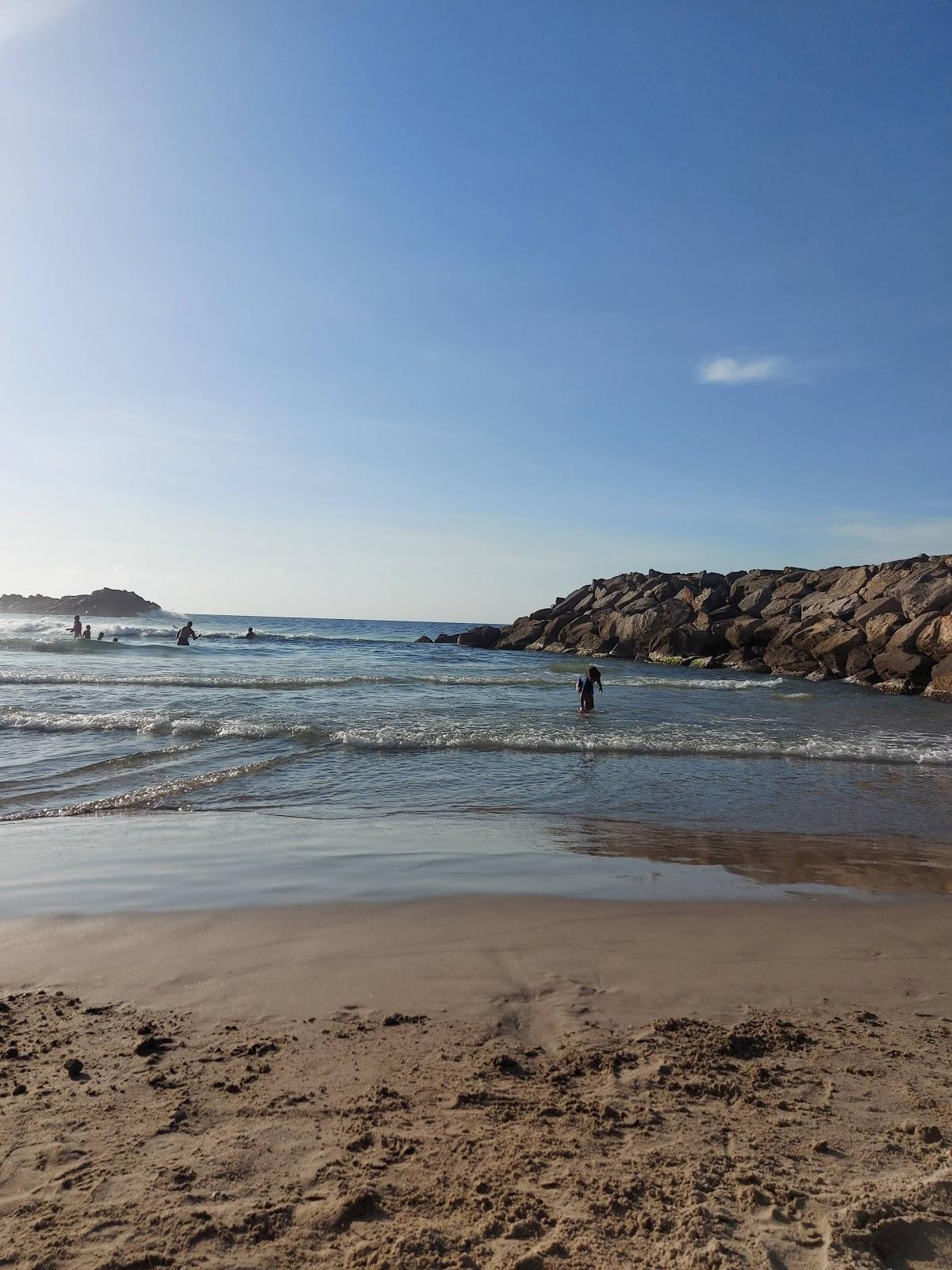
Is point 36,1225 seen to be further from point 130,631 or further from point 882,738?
point 130,631

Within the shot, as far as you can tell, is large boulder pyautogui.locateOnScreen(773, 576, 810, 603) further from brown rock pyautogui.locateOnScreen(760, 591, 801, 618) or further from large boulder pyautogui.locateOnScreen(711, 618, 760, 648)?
large boulder pyautogui.locateOnScreen(711, 618, 760, 648)

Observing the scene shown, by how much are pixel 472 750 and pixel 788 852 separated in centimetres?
650

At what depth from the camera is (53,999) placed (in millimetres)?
3855

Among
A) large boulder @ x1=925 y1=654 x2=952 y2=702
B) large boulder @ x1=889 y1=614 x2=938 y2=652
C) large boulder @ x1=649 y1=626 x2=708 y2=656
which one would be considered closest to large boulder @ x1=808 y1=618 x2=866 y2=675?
large boulder @ x1=889 y1=614 x2=938 y2=652

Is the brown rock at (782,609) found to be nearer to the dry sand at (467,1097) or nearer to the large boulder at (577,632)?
the large boulder at (577,632)

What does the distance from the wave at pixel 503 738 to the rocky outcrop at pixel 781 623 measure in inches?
444

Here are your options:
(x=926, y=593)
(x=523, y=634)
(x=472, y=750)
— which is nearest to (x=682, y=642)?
(x=926, y=593)

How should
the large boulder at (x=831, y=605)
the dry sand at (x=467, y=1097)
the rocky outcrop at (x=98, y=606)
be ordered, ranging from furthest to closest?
1. the rocky outcrop at (x=98, y=606)
2. the large boulder at (x=831, y=605)
3. the dry sand at (x=467, y=1097)

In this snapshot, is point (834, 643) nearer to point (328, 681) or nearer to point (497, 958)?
point (328, 681)

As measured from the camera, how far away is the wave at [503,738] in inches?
523

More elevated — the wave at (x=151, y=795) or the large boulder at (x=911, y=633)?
the large boulder at (x=911, y=633)

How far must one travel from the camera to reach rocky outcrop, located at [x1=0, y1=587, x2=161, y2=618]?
87.6 metres

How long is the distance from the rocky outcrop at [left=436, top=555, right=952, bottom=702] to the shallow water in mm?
2978

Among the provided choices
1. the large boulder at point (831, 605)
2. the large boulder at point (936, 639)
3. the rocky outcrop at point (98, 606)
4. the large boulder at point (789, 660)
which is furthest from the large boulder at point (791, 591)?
the rocky outcrop at point (98, 606)
